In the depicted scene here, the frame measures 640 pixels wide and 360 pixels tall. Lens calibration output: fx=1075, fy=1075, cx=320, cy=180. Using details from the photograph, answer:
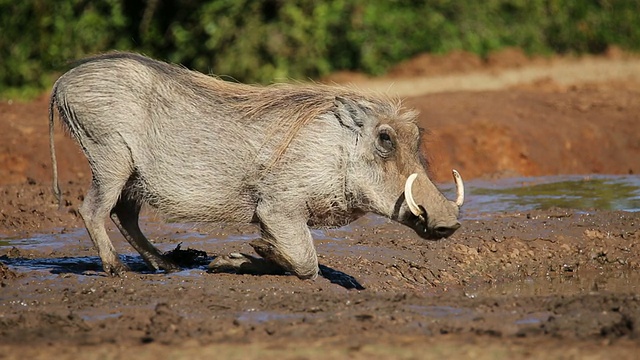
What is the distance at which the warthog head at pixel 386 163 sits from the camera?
563cm

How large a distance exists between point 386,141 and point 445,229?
63cm

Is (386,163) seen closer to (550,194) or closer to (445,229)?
(445,229)

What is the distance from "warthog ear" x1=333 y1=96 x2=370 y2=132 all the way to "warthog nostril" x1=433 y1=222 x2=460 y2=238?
74cm

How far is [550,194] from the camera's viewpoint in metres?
8.95

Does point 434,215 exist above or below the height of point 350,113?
below

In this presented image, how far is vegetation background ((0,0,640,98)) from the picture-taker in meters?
13.6

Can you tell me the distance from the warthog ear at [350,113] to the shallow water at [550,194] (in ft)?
7.57

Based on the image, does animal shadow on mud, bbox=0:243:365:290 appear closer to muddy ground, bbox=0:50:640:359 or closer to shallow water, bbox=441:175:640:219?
muddy ground, bbox=0:50:640:359

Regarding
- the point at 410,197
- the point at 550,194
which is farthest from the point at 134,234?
the point at 550,194

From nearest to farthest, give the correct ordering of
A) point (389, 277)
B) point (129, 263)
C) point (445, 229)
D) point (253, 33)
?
point (445, 229)
point (389, 277)
point (129, 263)
point (253, 33)

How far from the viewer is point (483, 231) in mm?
7141

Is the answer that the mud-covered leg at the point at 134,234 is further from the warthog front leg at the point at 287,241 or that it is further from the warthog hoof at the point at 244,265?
the warthog front leg at the point at 287,241

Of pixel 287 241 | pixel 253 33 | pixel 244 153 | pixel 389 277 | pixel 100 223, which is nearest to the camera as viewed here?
pixel 287 241

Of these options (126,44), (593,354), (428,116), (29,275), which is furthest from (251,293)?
(126,44)
